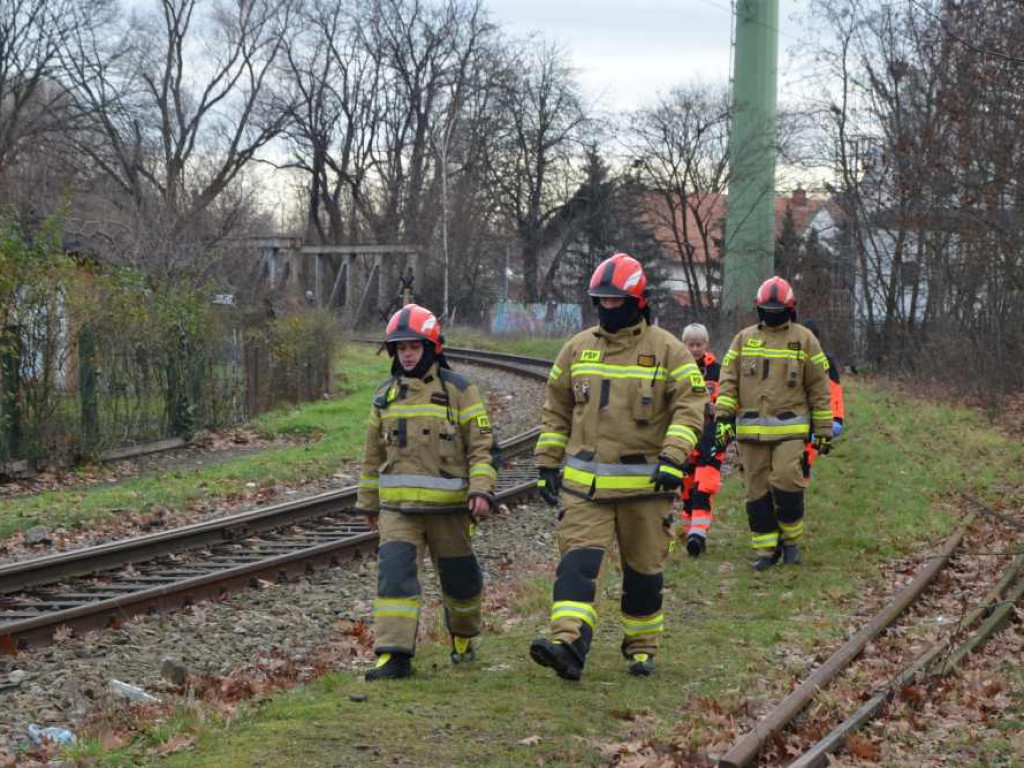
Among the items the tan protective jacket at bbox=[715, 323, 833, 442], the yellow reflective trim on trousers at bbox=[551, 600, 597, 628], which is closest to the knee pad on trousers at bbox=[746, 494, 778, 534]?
the tan protective jacket at bbox=[715, 323, 833, 442]

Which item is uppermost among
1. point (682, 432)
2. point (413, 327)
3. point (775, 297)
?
point (775, 297)

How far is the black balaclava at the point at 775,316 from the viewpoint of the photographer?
10716 millimetres

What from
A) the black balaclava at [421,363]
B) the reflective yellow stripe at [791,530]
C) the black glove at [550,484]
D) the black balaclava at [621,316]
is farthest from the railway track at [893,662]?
the black balaclava at [421,363]

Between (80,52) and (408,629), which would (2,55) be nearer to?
(80,52)

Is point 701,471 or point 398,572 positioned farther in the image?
point 701,471

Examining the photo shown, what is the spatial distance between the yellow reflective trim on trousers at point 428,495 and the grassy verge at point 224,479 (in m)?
7.55

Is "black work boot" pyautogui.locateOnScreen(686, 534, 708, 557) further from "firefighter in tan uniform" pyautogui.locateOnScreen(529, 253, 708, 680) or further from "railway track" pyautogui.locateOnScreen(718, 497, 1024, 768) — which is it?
"firefighter in tan uniform" pyautogui.locateOnScreen(529, 253, 708, 680)

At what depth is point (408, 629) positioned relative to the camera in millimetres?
7203

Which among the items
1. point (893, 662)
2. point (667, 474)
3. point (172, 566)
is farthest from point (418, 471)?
point (172, 566)

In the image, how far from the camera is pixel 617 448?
7.16m

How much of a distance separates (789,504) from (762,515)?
26 centimetres

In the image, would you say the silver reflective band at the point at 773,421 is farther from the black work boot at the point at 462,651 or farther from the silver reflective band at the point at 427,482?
the silver reflective band at the point at 427,482

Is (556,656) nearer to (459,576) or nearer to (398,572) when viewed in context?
(459,576)

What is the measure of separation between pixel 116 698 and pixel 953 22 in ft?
46.6
